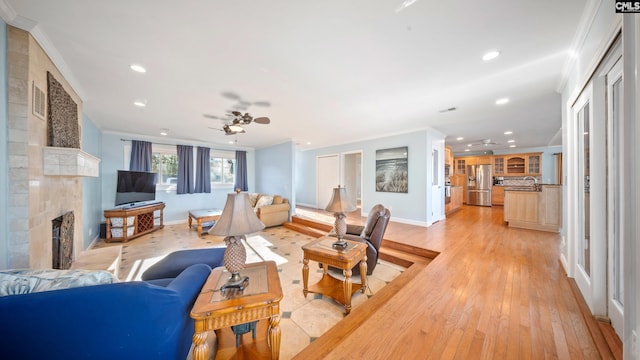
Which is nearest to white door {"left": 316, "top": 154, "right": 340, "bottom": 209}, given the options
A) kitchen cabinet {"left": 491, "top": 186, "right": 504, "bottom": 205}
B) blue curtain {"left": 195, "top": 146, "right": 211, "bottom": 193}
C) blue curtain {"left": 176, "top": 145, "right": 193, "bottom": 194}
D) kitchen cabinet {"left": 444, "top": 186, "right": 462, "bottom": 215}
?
blue curtain {"left": 195, "top": 146, "right": 211, "bottom": 193}

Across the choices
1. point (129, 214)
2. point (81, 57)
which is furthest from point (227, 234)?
point (129, 214)

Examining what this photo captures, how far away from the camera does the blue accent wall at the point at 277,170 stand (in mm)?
6227

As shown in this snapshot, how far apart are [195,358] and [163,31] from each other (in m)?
2.45

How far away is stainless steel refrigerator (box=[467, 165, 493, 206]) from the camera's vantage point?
27.1 feet

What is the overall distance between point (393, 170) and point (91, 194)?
22.5 feet

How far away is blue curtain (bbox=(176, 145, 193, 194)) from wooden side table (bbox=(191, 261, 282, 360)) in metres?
5.79

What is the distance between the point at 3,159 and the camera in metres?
1.59

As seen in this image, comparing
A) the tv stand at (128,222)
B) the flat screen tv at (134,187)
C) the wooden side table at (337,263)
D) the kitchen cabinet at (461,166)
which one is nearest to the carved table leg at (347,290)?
the wooden side table at (337,263)

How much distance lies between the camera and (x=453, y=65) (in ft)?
7.30

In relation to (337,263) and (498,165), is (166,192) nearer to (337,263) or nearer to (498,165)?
(337,263)

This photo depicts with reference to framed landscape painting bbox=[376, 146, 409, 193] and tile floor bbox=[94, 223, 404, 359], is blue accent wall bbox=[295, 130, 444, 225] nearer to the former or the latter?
framed landscape painting bbox=[376, 146, 409, 193]

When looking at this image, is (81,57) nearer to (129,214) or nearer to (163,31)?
(163,31)

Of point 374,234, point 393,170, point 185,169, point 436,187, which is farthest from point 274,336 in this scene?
point 185,169

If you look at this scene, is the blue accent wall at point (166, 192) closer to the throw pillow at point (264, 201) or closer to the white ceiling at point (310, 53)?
the white ceiling at point (310, 53)
